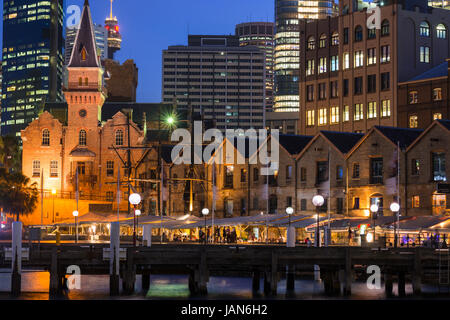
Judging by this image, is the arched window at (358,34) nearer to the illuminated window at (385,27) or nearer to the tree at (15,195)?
the illuminated window at (385,27)

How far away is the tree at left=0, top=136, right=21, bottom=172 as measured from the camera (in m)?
143

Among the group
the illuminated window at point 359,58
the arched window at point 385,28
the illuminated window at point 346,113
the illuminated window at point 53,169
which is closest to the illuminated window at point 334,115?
the illuminated window at point 346,113

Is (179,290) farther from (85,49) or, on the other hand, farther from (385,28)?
(85,49)

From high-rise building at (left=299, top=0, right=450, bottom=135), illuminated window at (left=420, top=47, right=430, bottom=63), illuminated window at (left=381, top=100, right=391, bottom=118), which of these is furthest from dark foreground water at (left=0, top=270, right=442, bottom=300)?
illuminated window at (left=420, top=47, right=430, bottom=63)

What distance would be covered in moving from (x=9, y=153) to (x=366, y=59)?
5920cm

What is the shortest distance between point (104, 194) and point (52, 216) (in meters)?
8.83

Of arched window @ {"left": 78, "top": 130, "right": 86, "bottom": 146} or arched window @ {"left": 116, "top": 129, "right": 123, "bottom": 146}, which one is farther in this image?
arched window @ {"left": 78, "top": 130, "right": 86, "bottom": 146}

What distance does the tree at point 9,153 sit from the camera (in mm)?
143125

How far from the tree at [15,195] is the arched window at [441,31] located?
64.3 m

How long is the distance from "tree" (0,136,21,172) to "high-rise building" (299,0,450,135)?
48566 millimetres

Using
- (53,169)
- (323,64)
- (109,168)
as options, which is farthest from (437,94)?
(53,169)

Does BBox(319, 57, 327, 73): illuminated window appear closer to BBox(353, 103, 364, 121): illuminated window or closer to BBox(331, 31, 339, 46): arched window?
BBox(331, 31, 339, 46): arched window
